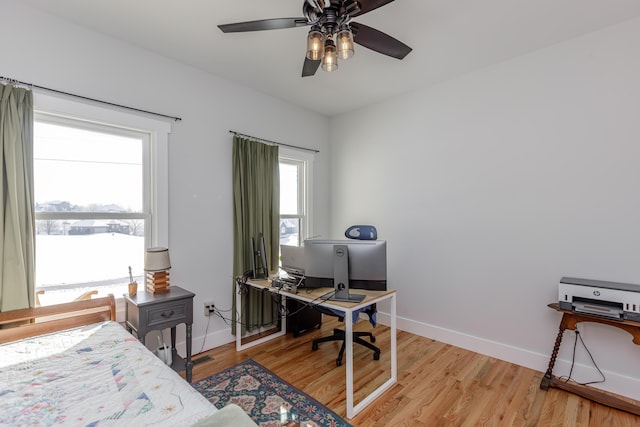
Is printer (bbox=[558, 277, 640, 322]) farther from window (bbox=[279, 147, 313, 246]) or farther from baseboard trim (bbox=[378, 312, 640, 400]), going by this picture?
window (bbox=[279, 147, 313, 246])

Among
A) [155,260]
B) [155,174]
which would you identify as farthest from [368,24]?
[155,260]

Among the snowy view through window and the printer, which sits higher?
the snowy view through window

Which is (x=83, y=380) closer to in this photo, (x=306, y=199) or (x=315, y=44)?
(x=315, y=44)

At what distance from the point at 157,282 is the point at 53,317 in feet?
2.27

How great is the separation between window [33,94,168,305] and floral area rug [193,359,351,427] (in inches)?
47.2

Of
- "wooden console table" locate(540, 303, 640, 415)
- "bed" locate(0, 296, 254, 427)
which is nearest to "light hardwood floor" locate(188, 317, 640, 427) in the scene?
"wooden console table" locate(540, 303, 640, 415)

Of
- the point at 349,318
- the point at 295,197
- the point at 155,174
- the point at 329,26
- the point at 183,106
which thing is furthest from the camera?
the point at 295,197

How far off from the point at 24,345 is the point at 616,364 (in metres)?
4.08

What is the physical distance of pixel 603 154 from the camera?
231 cm

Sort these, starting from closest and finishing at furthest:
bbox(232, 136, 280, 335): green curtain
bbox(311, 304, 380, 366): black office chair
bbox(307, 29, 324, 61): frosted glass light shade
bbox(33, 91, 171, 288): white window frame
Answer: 1. bbox(307, 29, 324, 61): frosted glass light shade
2. bbox(33, 91, 171, 288): white window frame
3. bbox(311, 304, 380, 366): black office chair
4. bbox(232, 136, 280, 335): green curtain

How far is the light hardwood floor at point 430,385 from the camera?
2.01 m

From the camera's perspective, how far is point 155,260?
7.89ft

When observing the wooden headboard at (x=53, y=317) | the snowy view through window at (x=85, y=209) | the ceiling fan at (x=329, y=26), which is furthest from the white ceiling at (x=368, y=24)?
the wooden headboard at (x=53, y=317)

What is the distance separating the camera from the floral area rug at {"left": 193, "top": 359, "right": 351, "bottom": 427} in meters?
1.97
